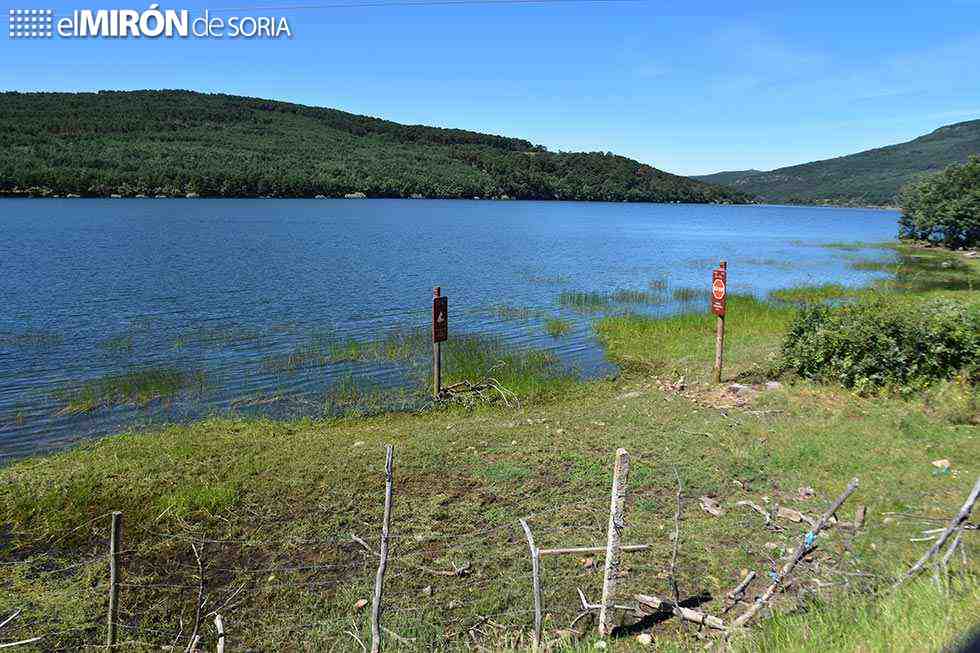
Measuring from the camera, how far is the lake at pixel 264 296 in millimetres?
15872

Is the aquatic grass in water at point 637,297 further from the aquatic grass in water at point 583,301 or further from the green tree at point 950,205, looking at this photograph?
the green tree at point 950,205

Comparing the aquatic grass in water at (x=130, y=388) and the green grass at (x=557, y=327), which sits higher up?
the aquatic grass in water at (x=130, y=388)

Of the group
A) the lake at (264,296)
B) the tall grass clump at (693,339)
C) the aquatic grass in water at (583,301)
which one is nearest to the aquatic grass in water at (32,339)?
the lake at (264,296)

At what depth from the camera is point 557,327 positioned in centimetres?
2420

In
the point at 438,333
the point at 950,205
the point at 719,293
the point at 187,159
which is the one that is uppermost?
the point at 187,159

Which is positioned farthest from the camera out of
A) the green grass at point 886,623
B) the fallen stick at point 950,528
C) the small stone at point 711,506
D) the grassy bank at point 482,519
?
the small stone at point 711,506

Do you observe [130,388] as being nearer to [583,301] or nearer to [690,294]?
[583,301]

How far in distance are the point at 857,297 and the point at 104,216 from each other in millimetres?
73223

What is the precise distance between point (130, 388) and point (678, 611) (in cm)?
1434

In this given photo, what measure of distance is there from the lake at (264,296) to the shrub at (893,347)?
5.84 m

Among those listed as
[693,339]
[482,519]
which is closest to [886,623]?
[482,519]

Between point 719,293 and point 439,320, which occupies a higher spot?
point 719,293

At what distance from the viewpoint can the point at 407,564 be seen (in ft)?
24.3

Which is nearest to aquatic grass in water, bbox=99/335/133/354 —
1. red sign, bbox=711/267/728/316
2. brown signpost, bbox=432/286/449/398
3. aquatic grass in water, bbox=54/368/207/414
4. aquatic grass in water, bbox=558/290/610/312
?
aquatic grass in water, bbox=54/368/207/414
